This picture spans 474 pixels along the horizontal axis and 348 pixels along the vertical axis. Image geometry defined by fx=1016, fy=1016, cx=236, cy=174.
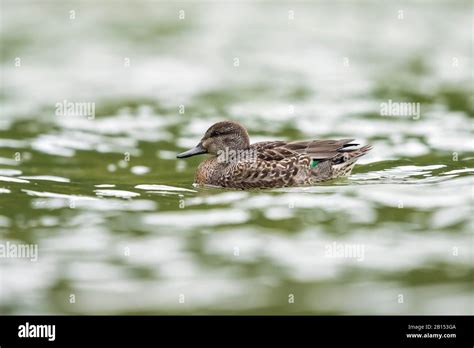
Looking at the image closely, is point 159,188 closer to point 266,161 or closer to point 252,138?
point 266,161

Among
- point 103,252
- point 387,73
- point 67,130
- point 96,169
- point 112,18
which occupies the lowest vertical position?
point 103,252

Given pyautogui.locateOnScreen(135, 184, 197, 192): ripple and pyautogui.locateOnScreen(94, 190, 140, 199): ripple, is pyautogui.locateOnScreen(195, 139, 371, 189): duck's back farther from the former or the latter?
pyautogui.locateOnScreen(94, 190, 140, 199): ripple

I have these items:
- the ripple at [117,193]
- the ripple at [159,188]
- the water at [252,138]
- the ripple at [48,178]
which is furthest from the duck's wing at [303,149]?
the ripple at [48,178]

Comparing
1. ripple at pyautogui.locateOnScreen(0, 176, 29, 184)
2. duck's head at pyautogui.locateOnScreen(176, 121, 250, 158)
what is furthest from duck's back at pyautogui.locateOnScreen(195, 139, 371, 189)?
ripple at pyautogui.locateOnScreen(0, 176, 29, 184)

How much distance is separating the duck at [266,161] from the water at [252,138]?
0.33m

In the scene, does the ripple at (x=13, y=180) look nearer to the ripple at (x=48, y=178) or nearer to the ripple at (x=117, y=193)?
the ripple at (x=48, y=178)

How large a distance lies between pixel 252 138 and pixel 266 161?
13.7ft

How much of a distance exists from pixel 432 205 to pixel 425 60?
1102cm

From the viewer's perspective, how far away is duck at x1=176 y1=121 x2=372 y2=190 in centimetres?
1448

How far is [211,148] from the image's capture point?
1527 cm

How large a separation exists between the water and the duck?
33 cm
